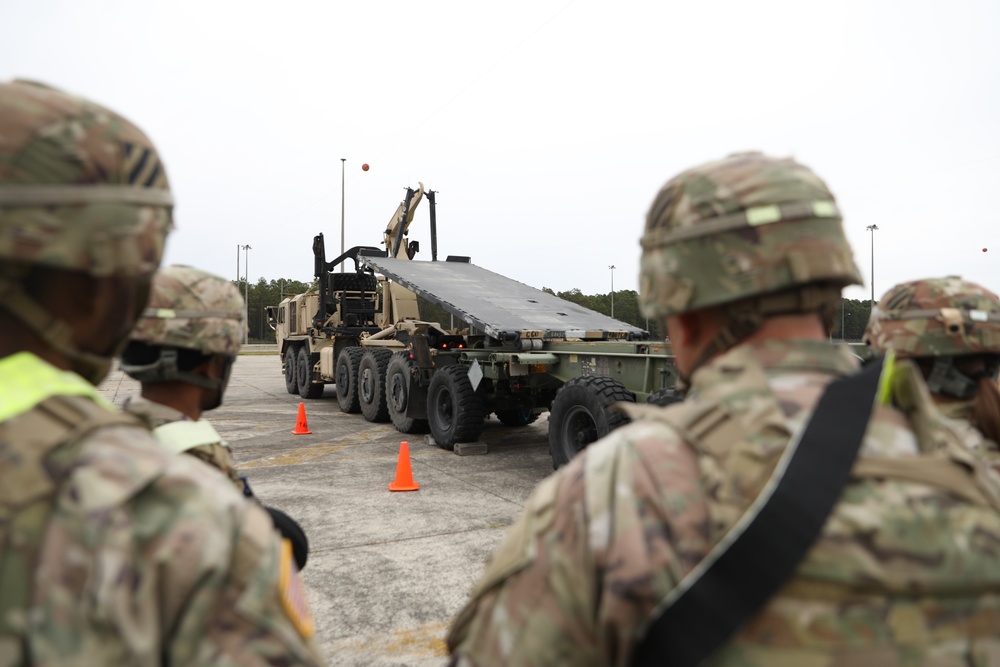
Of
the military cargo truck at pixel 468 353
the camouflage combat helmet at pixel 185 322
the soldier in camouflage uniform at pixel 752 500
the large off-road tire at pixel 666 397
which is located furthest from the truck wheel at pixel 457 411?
the soldier in camouflage uniform at pixel 752 500

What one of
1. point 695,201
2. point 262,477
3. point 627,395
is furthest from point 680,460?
point 262,477

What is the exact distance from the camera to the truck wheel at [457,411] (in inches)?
358

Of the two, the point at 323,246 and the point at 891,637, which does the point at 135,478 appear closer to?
the point at 891,637

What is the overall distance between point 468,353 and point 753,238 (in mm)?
8096

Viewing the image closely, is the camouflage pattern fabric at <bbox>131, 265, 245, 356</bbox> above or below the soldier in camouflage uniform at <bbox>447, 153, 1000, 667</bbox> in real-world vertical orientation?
above

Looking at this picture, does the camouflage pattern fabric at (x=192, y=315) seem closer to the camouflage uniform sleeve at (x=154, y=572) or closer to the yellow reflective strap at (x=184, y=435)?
the yellow reflective strap at (x=184, y=435)

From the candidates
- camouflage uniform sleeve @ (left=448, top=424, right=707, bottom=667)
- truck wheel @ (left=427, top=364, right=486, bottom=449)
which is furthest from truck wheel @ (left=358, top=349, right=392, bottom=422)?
camouflage uniform sleeve @ (left=448, top=424, right=707, bottom=667)

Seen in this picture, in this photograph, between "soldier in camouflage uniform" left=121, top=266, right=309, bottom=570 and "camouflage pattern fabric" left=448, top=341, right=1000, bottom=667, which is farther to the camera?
"soldier in camouflage uniform" left=121, top=266, right=309, bottom=570

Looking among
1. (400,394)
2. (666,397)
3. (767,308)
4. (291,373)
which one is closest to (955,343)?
(767,308)

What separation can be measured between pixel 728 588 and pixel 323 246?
14.3 m

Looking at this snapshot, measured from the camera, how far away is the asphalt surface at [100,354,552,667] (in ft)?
13.1

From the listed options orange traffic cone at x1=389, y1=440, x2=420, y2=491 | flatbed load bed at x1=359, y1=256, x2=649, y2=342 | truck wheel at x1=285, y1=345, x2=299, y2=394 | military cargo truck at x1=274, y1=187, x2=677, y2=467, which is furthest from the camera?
truck wheel at x1=285, y1=345, x2=299, y2=394

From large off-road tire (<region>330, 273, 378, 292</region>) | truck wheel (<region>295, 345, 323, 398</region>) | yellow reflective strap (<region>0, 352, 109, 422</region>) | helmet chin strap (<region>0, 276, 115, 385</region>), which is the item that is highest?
large off-road tire (<region>330, 273, 378, 292</region>)

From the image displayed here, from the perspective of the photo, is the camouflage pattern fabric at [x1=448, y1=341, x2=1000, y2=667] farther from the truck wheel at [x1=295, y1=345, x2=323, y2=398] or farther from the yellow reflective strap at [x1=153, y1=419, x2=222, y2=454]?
the truck wheel at [x1=295, y1=345, x2=323, y2=398]
